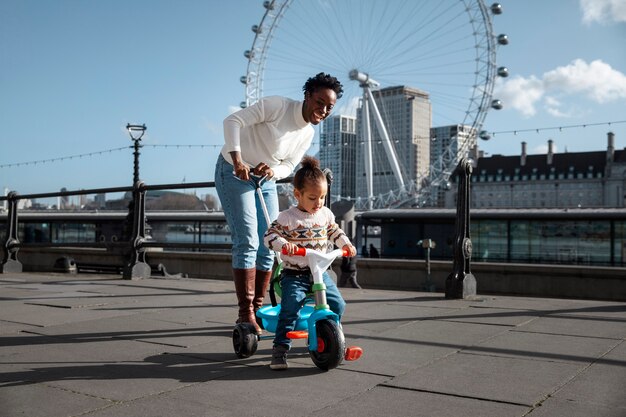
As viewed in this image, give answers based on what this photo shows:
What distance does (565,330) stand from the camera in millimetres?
3346

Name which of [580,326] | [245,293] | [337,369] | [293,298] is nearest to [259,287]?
[245,293]

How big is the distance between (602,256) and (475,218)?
156 inches

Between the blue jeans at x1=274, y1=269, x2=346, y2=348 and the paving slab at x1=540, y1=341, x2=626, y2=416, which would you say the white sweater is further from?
the paving slab at x1=540, y1=341, x2=626, y2=416

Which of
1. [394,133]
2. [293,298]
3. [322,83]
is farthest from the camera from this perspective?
[394,133]

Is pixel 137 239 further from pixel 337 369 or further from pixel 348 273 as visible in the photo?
pixel 337 369

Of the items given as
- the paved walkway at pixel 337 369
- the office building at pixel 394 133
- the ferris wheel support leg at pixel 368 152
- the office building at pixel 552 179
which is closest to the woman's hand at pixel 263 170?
the paved walkway at pixel 337 369

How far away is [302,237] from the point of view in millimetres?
2715

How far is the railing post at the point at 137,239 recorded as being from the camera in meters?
6.93

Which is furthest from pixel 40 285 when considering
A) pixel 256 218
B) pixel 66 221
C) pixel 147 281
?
pixel 66 221

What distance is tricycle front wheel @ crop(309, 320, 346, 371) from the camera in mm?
2410

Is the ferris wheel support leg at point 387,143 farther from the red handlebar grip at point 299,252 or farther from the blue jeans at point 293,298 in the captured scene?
the red handlebar grip at point 299,252

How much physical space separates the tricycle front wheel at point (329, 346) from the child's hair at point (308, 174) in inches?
23.2

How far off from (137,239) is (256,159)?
4014mm

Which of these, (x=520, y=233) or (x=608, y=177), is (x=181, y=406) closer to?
(x=520, y=233)
